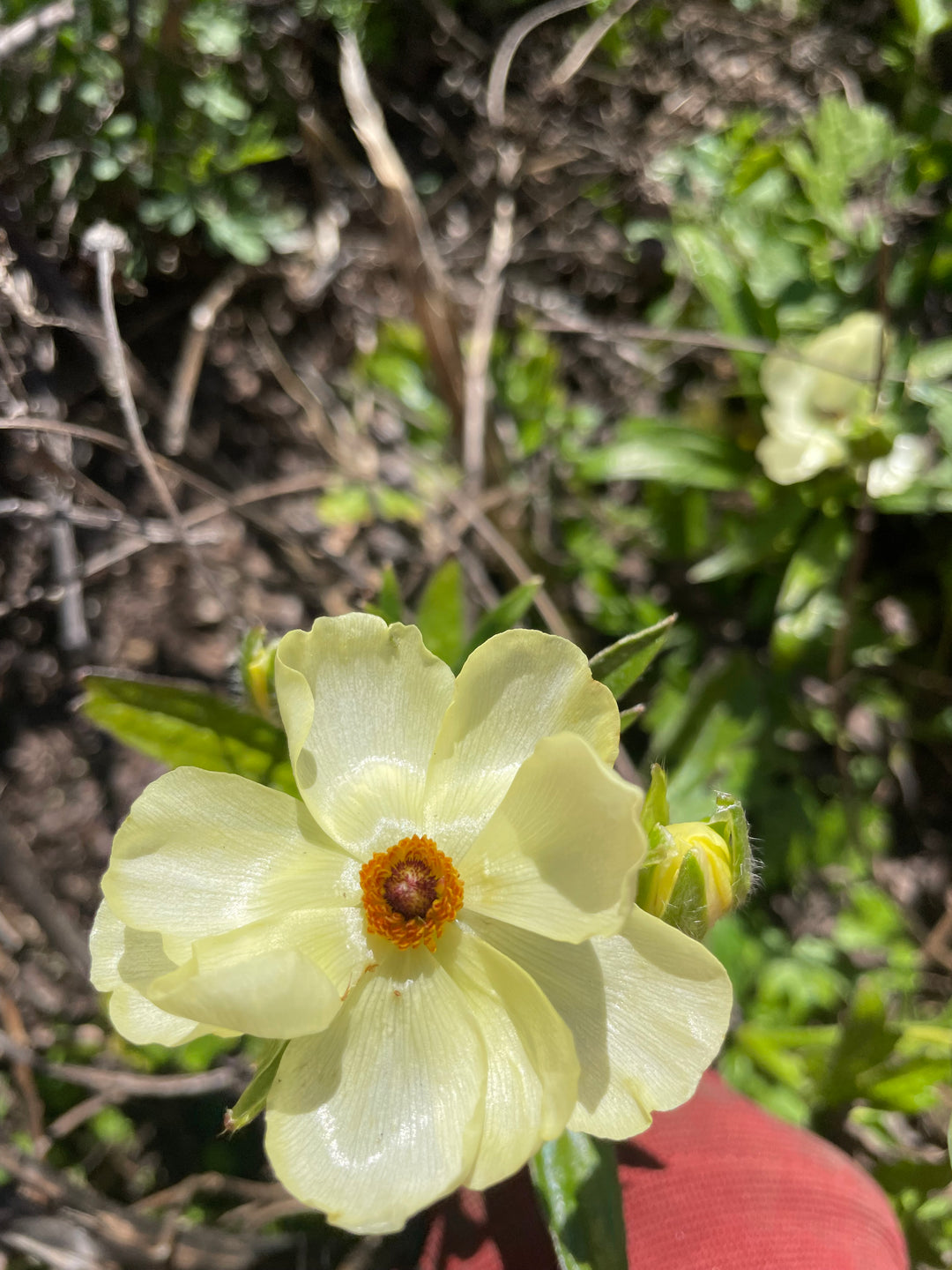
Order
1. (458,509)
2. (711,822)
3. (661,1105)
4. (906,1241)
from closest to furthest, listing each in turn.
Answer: (661,1105) → (711,822) → (906,1241) → (458,509)

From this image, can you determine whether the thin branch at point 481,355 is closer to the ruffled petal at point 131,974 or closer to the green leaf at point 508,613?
the green leaf at point 508,613

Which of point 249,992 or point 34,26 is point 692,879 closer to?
point 249,992

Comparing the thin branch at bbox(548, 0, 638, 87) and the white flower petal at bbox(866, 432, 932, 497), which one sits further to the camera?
the thin branch at bbox(548, 0, 638, 87)

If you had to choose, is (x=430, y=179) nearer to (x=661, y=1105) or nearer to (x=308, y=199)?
(x=308, y=199)

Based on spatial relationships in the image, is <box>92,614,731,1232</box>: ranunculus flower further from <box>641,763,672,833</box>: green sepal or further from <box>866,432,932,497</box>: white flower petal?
<box>866,432,932,497</box>: white flower petal

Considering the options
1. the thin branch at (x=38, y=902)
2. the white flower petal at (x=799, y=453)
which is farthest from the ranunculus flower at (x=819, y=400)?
the thin branch at (x=38, y=902)

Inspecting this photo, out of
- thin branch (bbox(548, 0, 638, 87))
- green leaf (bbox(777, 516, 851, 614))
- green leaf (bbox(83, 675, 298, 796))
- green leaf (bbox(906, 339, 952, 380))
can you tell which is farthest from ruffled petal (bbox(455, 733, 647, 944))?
thin branch (bbox(548, 0, 638, 87))

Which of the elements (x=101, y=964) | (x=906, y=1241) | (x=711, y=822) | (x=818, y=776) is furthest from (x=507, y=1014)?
A: (x=818, y=776)
